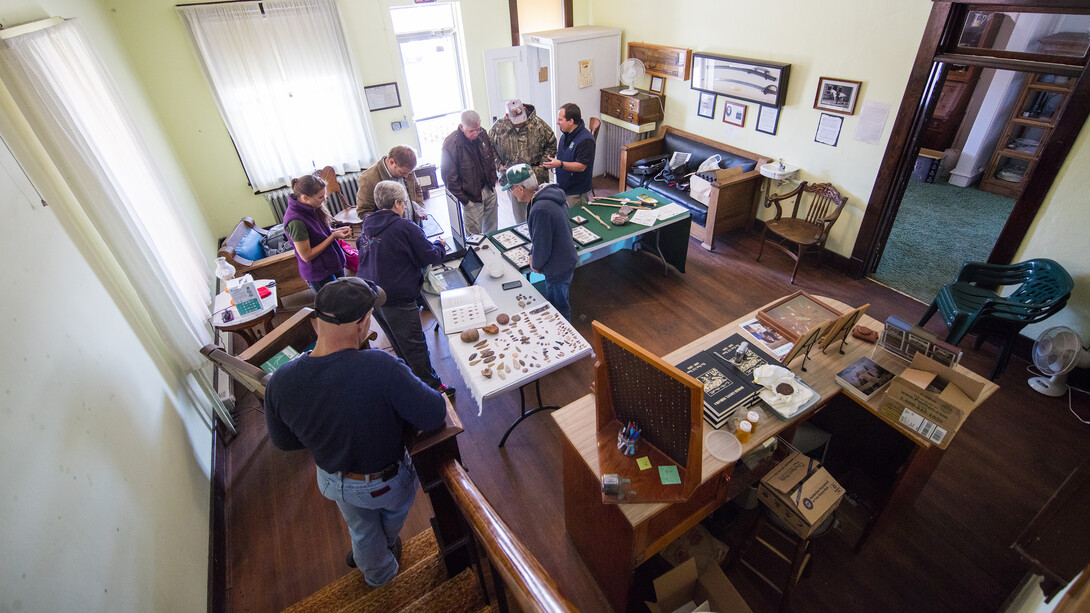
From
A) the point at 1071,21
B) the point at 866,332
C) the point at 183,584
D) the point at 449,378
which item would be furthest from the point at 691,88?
the point at 183,584

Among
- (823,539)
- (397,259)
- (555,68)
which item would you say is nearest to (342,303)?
(397,259)

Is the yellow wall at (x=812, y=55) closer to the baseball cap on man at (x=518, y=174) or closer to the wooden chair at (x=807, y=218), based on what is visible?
the wooden chair at (x=807, y=218)

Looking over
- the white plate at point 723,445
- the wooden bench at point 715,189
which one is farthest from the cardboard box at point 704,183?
the white plate at point 723,445

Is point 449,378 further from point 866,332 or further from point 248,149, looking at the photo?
point 248,149

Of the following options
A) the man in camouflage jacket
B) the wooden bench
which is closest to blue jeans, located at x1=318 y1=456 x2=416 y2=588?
the man in camouflage jacket

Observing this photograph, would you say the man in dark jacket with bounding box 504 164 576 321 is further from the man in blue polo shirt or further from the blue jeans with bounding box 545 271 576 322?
the man in blue polo shirt

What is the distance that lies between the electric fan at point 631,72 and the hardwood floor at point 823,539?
4290 mm

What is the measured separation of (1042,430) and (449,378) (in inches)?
172

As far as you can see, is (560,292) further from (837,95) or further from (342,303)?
(837,95)

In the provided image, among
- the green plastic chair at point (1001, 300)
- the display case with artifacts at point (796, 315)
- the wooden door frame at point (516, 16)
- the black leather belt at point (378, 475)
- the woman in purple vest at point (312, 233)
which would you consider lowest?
the green plastic chair at point (1001, 300)

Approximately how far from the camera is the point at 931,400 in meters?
2.08

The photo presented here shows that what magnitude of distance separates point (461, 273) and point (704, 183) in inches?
131

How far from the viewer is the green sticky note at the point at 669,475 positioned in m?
1.95

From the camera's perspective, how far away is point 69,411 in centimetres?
174
